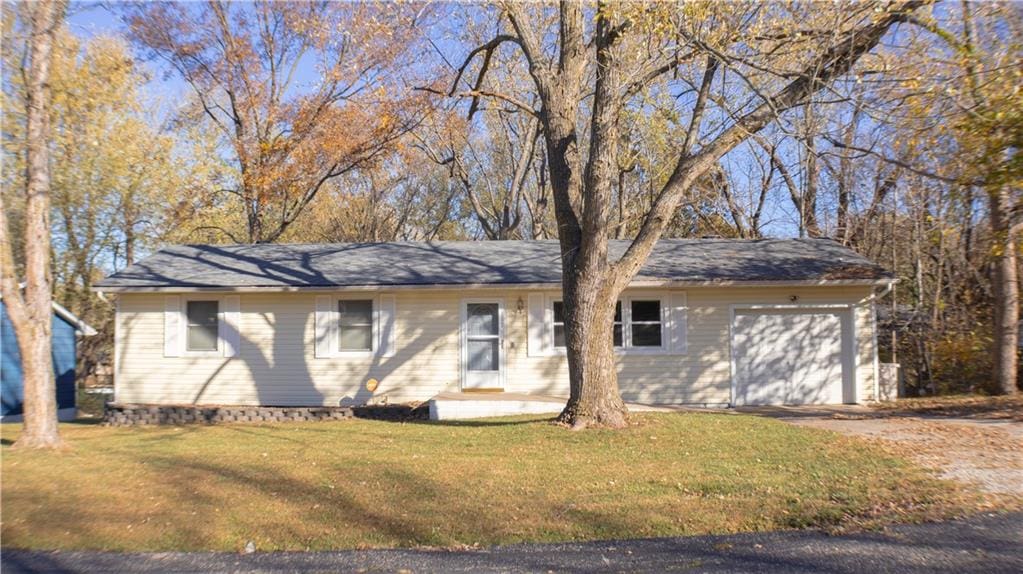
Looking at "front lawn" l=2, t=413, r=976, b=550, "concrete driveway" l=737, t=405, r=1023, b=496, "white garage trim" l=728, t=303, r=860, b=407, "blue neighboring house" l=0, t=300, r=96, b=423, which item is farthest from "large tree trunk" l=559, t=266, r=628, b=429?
"blue neighboring house" l=0, t=300, r=96, b=423

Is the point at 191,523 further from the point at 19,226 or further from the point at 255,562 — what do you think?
the point at 19,226

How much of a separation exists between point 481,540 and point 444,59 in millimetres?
18146

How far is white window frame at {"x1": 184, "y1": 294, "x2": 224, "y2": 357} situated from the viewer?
51.6 ft

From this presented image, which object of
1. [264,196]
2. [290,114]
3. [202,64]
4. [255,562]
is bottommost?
[255,562]

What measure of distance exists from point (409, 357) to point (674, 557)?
10373 mm

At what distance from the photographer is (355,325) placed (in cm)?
1583

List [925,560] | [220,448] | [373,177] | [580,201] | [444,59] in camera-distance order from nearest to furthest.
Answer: [925,560], [220,448], [580,201], [444,59], [373,177]

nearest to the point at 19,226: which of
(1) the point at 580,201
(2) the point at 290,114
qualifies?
(2) the point at 290,114

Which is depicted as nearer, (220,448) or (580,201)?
(220,448)

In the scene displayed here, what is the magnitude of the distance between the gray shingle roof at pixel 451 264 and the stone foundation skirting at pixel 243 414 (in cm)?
252

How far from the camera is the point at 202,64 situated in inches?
974

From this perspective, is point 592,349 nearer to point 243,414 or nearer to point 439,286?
point 439,286

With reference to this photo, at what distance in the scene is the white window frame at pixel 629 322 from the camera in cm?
1551

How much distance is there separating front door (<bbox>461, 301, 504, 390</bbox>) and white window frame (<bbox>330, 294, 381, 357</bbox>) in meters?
1.82
